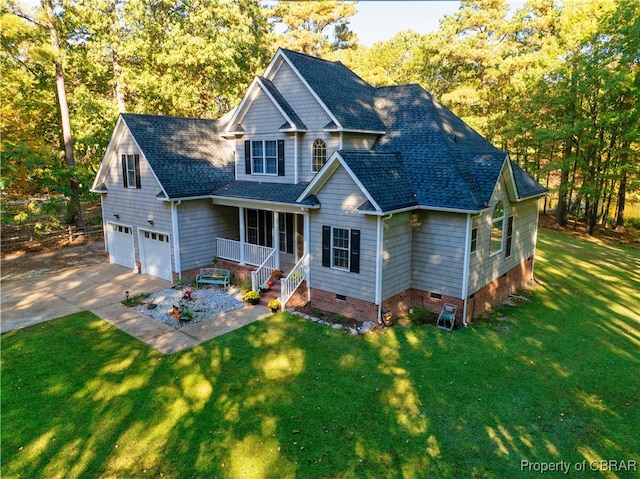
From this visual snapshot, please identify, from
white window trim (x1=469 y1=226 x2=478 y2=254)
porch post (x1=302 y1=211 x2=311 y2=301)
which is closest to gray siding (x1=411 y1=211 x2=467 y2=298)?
white window trim (x1=469 y1=226 x2=478 y2=254)

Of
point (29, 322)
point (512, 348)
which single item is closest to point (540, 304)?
point (512, 348)

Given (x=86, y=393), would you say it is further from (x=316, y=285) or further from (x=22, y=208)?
(x=22, y=208)

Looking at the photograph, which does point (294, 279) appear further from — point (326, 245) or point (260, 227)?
point (260, 227)

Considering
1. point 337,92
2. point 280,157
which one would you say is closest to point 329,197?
point 280,157

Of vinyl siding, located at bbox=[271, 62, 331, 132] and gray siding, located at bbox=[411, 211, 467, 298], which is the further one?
vinyl siding, located at bbox=[271, 62, 331, 132]

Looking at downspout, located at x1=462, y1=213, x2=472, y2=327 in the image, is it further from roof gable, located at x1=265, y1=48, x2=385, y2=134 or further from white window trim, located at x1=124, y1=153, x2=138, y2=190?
white window trim, located at x1=124, y1=153, x2=138, y2=190

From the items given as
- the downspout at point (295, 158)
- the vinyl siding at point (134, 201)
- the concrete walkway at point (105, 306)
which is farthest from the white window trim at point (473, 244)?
the vinyl siding at point (134, 201)
